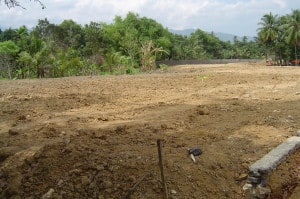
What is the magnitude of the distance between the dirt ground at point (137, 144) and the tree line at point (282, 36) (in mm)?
36957

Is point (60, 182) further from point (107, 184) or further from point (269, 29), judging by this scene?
point (269, 29)

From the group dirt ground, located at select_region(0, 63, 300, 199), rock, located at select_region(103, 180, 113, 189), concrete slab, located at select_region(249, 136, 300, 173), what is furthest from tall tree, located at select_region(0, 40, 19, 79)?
concrete slab, located at select_region(249, 136, 300, 173)

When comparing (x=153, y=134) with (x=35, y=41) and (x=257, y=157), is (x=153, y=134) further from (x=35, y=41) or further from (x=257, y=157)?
(x=35, y=41)

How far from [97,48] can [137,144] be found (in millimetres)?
30538

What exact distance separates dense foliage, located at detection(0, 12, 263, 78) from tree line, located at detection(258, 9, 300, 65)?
1095cm

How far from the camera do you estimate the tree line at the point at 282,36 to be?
138ft

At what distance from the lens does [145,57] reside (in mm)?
22703

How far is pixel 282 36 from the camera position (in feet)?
150

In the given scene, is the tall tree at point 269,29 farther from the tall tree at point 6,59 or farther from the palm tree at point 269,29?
the tall tree at point 6,59

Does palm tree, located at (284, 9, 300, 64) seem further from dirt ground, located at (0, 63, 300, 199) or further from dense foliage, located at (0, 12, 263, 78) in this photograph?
dirt ground, located at (0, 63, 300, 199)

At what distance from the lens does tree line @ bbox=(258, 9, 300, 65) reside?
42159 mm

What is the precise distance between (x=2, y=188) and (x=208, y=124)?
133 inches

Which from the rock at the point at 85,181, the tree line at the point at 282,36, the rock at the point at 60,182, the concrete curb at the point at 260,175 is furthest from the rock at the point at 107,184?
the tree line at the point at 282,36

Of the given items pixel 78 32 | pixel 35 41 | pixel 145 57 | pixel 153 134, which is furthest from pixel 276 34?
pixel 153 134
